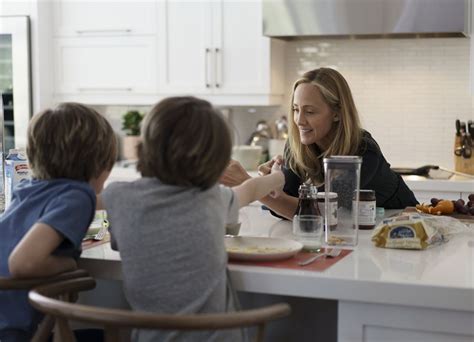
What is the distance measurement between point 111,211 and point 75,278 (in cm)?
20

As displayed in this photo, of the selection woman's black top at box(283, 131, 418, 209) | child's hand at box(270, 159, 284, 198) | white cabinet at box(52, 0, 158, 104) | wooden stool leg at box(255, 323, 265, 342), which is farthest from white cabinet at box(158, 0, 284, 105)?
wooden stool leg at box(255, 323, 265, 342)

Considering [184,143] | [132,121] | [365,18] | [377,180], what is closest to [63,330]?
[184,143]

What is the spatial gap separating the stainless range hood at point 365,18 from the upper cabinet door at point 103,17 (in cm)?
77

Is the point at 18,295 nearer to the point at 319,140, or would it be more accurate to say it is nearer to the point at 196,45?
the point at 319,140

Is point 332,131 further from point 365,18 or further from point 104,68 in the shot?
point 104,68

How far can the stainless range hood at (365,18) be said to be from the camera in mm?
3859

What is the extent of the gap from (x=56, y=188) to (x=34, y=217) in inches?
3.3

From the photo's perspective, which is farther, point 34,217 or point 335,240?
point 335,240

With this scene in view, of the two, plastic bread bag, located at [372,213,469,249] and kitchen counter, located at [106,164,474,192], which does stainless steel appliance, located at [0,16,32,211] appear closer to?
kitchen counter, located at [106,164,474,192]

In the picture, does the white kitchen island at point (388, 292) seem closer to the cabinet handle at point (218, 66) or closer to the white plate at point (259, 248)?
the white plate at point (259, 248)

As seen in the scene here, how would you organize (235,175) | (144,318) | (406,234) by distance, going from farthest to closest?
(235,175)
(406,234)
(144,318)

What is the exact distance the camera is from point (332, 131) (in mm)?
2760

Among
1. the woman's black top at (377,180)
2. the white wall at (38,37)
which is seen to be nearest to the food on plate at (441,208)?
the woman's black top at (377,180)

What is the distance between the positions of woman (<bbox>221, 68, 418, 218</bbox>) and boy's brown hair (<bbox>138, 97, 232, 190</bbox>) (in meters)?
0.93
